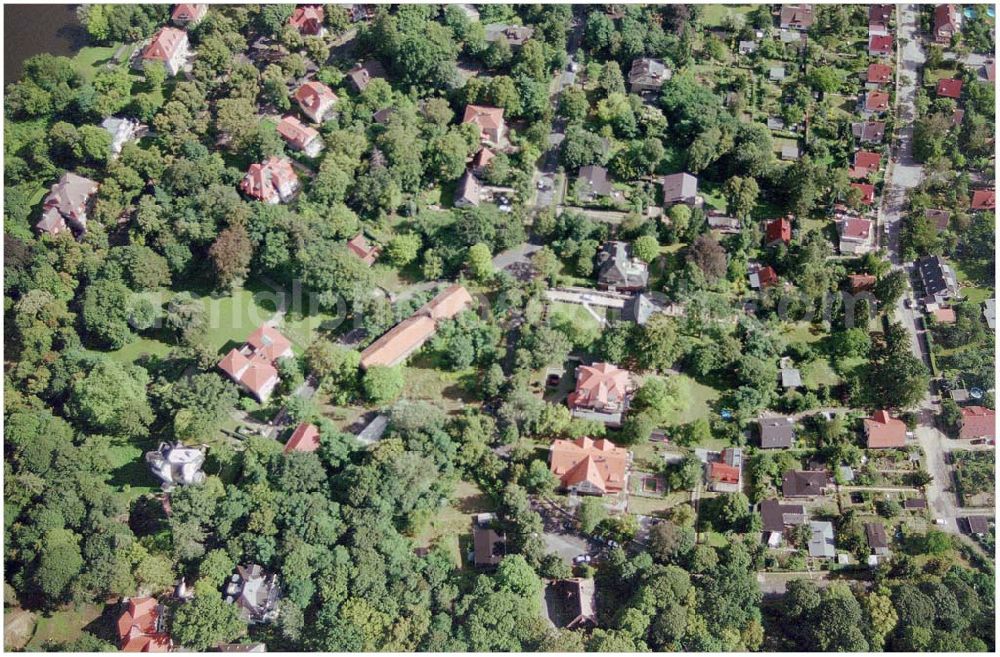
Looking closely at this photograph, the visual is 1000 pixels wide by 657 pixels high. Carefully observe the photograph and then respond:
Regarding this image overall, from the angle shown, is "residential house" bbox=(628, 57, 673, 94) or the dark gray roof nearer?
the dark gray roof

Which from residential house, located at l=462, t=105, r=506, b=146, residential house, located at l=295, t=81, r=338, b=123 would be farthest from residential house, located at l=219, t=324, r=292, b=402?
residential house, located at l=462, t=105, r=506, b=146

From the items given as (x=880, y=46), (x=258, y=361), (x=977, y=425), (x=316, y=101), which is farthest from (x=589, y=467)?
(x=880, y=46)

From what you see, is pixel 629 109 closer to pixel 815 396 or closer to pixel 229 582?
pixel 815 396

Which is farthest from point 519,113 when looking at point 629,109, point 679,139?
point 679,139

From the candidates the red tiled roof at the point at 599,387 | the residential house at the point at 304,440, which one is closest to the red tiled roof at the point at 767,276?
the red tiled roof at the point at 599,387

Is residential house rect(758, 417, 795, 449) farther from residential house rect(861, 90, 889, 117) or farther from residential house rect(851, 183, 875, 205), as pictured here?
residential house rect(861, 90, 889, 117)

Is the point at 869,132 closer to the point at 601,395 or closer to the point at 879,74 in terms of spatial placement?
the point at 879,74
